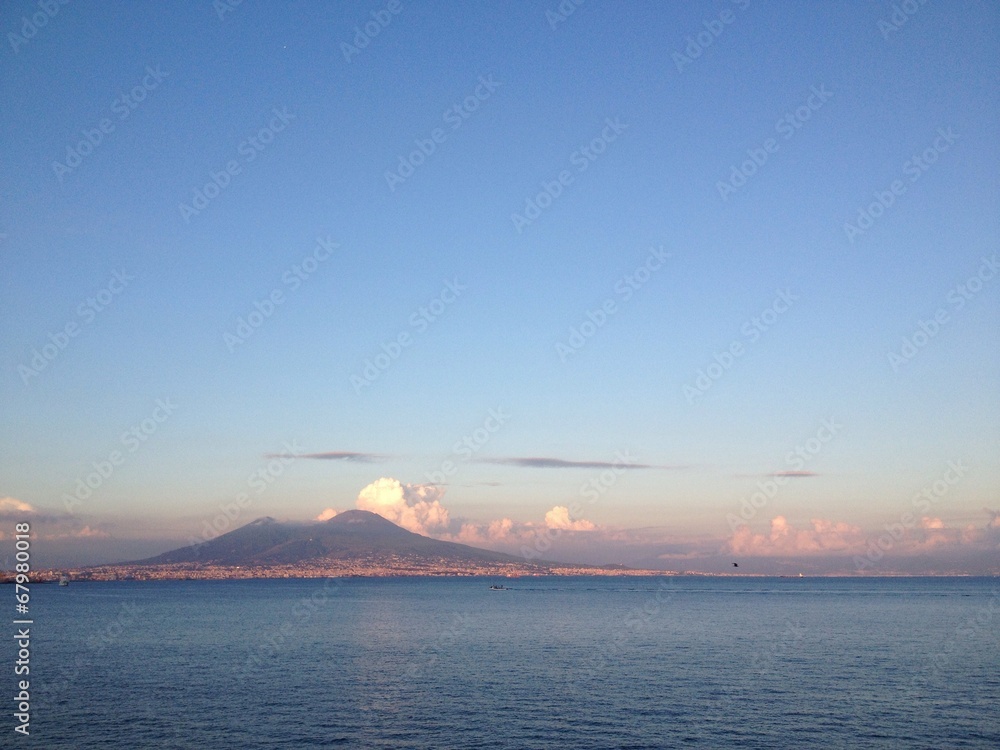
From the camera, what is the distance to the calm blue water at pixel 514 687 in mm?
51781

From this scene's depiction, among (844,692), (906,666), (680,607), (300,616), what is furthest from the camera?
(680,607)

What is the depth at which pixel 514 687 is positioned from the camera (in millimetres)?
67750

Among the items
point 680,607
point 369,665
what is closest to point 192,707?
point 369,665

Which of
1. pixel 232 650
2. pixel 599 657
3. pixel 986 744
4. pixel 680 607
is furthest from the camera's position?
pixel 680 607

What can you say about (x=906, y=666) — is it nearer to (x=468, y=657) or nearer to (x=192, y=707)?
(x=468, y=657)

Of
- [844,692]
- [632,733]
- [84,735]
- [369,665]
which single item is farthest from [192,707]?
[844,692]

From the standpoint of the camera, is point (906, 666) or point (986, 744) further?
point (906, 666)

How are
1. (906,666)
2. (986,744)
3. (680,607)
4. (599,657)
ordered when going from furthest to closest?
1. (680,607)
2. (599,657)
3. (906,666)
4. (986,744)

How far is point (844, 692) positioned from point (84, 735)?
5918 cm

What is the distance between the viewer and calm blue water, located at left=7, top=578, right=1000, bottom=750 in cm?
5178

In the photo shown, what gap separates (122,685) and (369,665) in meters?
23.9

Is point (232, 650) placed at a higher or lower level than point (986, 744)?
higher

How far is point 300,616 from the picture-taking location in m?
156

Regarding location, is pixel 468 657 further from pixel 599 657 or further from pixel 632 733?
pixel 632 733
